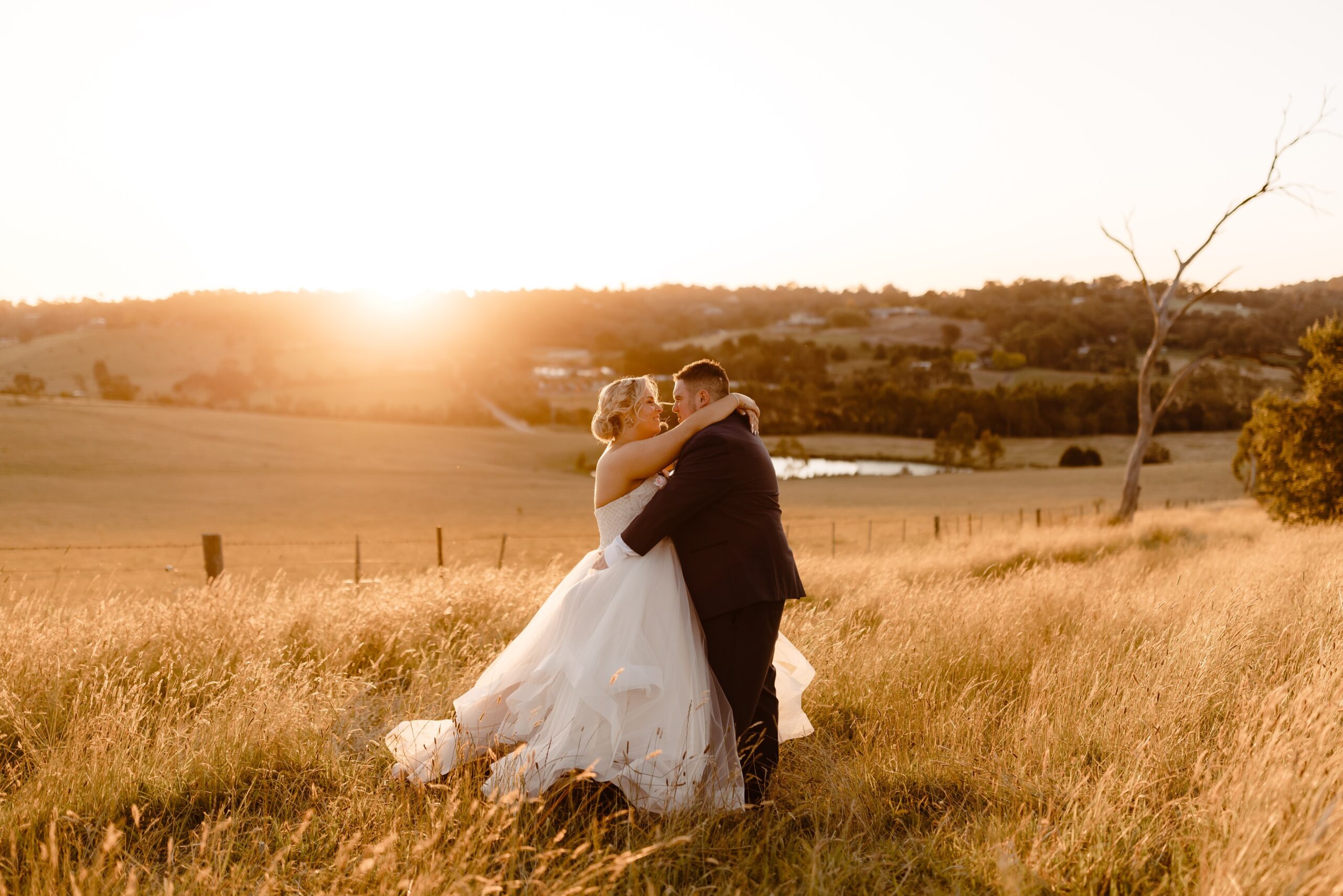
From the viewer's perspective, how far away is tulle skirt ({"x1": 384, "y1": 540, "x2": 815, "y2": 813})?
378cm

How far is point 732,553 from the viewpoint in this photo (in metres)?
4.13

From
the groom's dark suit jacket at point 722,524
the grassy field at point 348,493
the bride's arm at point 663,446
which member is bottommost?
the grassy field at point 348,493

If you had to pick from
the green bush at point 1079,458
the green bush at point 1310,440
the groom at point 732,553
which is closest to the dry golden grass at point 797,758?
the groom at point 732,553

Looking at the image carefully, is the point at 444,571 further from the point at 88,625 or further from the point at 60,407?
the point at 60,407

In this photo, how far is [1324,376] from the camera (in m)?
18.0

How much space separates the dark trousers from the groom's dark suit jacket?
0.08 m

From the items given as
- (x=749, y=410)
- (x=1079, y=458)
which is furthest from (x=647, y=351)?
(x=749, y=410)

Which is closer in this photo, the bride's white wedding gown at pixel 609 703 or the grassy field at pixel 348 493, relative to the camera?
the bride's white wedding gown at pixel 609 703

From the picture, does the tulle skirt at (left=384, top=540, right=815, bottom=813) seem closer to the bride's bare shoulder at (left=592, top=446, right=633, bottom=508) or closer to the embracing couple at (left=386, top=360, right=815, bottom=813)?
the embracing couple at (left=386, top=360, right=815, bottom=813)

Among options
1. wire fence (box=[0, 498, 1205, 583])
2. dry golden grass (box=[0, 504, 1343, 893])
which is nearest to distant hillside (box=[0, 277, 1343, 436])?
wire fence (box=[0, 498, 1205, 583])

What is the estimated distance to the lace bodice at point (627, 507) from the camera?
14.1 feet

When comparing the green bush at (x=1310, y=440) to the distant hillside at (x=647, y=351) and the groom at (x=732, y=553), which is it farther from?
the distant hillside at (x=647, y=351)

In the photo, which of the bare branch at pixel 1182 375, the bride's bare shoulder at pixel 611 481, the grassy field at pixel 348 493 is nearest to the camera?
the bride's bare shoulder at pixel 611 481

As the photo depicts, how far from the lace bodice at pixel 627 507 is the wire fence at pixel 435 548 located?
1699 cm
